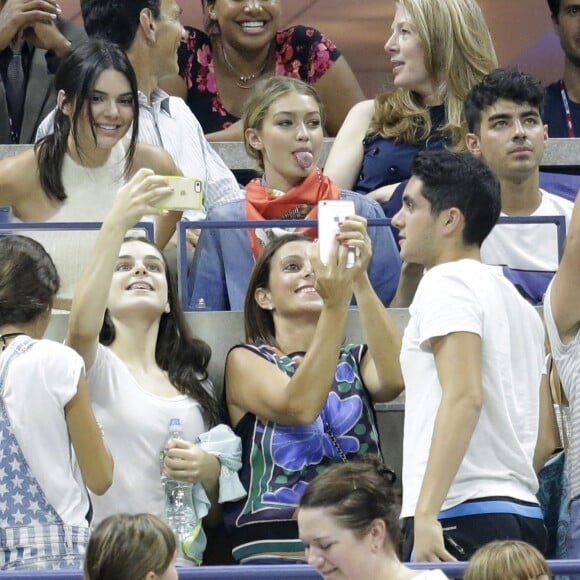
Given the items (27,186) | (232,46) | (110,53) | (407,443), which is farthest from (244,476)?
(232,46)

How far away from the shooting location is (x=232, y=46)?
302 inches

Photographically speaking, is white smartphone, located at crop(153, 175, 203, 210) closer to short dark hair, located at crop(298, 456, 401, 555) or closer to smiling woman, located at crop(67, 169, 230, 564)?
smiling woman, located at crop(67, 169, 230, 564)

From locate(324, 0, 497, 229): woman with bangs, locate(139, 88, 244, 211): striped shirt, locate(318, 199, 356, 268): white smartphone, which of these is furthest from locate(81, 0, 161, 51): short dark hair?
locate(318, 199, 356, 268): white smartphone

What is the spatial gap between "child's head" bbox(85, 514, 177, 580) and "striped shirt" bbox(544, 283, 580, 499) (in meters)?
1.43

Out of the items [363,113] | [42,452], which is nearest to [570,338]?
[42,452]

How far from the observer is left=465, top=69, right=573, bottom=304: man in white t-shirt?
5.88 metres

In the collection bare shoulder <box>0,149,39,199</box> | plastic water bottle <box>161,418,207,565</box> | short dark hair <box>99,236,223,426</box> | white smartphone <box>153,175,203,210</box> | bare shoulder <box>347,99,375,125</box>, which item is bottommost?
plastic water bottle <box>161,418,207,565</box>

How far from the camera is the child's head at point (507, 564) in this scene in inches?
151

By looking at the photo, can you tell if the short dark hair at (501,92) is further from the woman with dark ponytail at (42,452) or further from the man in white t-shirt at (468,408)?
the woman with dark ponytail at (42,452)

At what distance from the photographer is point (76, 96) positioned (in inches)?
240

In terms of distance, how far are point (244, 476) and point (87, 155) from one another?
1509mm

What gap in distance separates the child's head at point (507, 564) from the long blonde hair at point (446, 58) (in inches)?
117

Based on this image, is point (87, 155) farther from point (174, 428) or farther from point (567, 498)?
point (567, 498)

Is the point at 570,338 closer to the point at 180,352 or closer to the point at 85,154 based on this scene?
the point at 180,352
